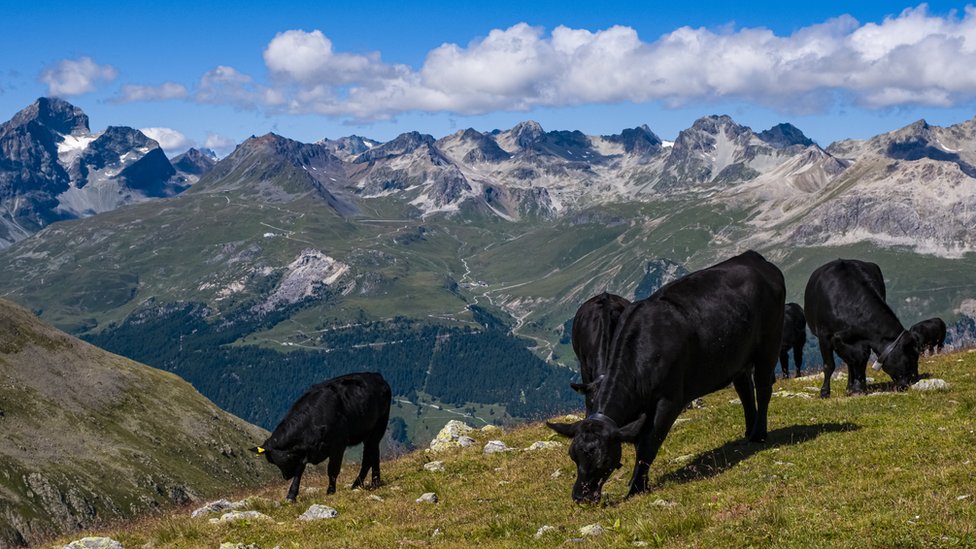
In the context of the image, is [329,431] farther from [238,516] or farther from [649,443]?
[649,443]

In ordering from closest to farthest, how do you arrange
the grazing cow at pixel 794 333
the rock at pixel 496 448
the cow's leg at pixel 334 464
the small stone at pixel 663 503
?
the small stone at pixel 663 503 < the cow's leg at pixel 334 464 < the rock at pixel 496 448 < the grazing cow at pixel 794 333

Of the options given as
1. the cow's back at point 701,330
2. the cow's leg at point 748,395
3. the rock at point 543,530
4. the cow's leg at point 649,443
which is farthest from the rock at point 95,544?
the cow's leg at point 748,395

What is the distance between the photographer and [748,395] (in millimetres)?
22562

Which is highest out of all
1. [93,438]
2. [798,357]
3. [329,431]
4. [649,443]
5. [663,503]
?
[649,443]

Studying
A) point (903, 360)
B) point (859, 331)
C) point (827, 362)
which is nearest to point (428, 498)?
point (827, 362)

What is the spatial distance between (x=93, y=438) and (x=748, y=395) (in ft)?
373

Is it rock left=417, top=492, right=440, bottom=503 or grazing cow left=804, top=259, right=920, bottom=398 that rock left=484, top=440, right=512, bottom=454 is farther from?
grazing cow left=804, top=259, right=920, bottom=398

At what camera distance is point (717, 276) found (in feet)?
70.9

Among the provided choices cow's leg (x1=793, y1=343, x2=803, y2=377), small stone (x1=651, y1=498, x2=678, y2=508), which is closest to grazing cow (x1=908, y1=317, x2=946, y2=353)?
cow's leg (x1=793, y1=343, x2=803, y2=377)

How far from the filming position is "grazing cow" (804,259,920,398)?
28.9 metres

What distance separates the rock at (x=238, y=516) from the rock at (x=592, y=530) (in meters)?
9.95

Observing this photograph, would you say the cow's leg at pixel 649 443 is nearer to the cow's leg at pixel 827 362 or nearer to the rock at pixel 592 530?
the rock at pixel 592 530

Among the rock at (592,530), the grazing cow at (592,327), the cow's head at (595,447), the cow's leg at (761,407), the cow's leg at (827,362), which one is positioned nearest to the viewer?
the rock at (592,530)

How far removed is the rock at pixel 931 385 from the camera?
27312 millimetres
